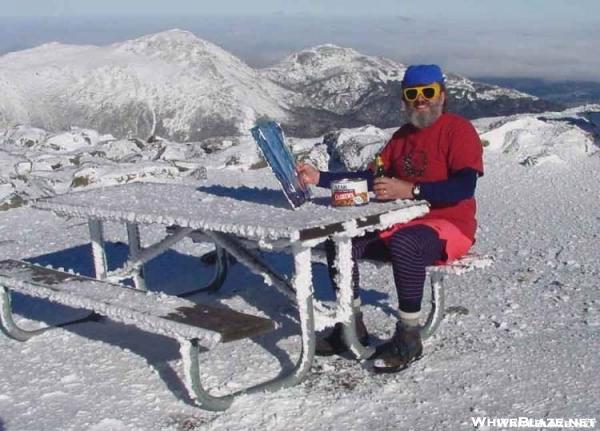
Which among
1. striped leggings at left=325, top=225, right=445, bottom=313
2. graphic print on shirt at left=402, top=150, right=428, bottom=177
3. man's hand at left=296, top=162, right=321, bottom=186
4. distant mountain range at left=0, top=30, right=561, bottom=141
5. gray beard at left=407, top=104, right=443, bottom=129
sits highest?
gray beard at left=407, top=104, right=443, bottom=129

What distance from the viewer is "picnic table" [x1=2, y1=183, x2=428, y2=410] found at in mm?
4355

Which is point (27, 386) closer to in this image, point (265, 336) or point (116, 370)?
point (116, 370)

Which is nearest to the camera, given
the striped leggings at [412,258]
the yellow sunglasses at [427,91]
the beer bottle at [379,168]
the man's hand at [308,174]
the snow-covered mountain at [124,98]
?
the striped leggings at [412,258]

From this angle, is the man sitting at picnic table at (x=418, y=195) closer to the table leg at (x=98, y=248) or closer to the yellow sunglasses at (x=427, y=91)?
the yellow sunglasses at (x=427, y=91)

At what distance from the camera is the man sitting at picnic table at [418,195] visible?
15.4ft

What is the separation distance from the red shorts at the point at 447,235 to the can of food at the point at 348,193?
311 millimetres

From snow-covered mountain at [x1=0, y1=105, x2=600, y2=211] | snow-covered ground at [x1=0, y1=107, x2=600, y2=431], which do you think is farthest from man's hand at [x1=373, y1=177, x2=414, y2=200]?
snow-covered mountain at [x1=0, y1=105, x2=600, y2=211]

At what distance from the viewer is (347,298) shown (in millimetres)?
4844

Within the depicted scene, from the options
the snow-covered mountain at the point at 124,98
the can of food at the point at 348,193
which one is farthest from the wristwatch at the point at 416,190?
the snow-covered mountain at the point at 124,98

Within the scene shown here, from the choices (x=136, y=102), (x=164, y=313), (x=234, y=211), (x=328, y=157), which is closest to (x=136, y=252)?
(x=234, y=211)

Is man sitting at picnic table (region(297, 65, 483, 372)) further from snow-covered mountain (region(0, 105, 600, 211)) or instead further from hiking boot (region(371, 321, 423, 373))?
snow-covered mountain (region(0, 105, 600, 211))

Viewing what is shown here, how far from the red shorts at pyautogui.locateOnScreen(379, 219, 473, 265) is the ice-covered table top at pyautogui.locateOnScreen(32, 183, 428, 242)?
12cm

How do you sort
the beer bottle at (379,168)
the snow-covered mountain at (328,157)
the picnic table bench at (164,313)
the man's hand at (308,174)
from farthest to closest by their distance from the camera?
the snow-covered mountain at (328,157), the beer bottle at (379,168), the man's hand at (308,174), the picnic table bench at (164,313)

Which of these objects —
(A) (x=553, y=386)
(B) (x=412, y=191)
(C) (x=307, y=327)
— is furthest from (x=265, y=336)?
(A) (x=553, y=386)
